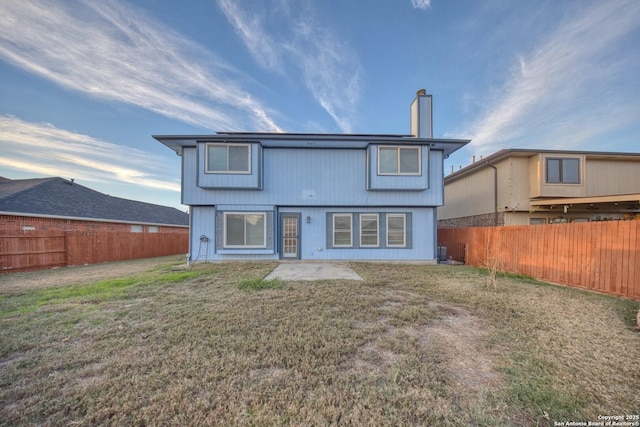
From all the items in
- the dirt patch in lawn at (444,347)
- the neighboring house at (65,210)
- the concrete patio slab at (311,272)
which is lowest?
the concrete patio slab at (311,272)

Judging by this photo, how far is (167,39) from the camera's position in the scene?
9.19 m

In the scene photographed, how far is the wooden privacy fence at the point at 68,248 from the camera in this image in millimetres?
8663

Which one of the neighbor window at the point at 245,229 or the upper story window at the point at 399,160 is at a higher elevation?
the upper story window at the point at 399,160

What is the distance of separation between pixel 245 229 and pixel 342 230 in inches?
169

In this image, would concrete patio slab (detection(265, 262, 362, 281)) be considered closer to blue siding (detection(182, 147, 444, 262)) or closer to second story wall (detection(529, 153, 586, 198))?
blue siding (detection(182, 147, 444, 262))

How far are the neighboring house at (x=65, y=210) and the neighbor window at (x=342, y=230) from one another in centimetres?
1451

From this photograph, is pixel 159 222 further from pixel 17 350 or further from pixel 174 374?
pixel 174 374

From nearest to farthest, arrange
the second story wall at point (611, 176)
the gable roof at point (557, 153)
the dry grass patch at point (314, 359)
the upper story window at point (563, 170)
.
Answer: the dry grass patch at point (314, 359) → the gable roof at point (557, 153) → the upper story window at point (563, 170) → the second story wall at point (611, 176)

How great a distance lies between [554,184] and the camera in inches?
446

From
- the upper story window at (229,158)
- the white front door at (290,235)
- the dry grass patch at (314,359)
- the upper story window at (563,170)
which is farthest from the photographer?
the upper story window at (563,170)

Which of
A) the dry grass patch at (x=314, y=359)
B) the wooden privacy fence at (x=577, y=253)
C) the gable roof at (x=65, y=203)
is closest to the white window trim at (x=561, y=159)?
the wooden privacy fence at (x=577, y=253)

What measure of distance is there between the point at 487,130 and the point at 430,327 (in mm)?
14875

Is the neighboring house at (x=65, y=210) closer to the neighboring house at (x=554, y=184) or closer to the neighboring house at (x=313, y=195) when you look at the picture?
the neighboring house at (x=313, y=195)

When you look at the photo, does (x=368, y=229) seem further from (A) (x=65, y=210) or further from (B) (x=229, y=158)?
(A) (x=65, y=210)
